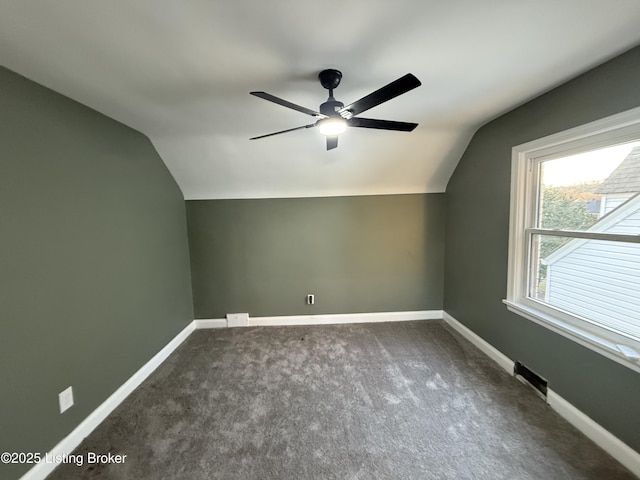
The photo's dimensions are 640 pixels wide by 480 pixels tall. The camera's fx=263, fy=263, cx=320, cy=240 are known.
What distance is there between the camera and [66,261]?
5.60ft

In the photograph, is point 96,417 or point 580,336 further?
point 96,417

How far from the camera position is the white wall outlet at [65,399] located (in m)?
1.63

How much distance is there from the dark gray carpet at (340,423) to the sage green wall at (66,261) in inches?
14.7

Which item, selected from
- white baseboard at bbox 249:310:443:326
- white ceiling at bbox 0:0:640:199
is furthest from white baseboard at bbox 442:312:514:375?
white ceiling at bbox 0:0:640:199

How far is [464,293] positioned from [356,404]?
→ 1.84 m

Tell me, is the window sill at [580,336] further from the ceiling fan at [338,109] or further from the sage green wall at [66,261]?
the sage green wall at [66,261]

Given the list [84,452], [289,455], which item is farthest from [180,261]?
[289,455]

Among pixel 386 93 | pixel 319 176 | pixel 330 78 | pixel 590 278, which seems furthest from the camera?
pixel 319 176

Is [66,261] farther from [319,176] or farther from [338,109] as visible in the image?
[319,176]

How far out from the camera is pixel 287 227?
3.40 meters

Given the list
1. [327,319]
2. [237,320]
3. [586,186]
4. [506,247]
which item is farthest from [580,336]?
[237,320]

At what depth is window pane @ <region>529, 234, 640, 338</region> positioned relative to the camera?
1.55 m

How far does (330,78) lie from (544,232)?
6.48 ft

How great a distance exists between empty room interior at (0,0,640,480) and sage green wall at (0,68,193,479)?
13 millimetres
